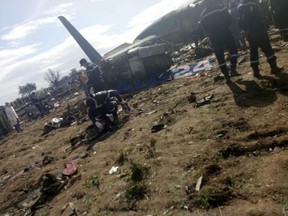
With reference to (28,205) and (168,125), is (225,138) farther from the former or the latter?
(28,205)

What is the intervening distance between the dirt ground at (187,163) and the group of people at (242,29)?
1.20ft

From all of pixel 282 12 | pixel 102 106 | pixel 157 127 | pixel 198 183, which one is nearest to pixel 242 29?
pixel 282 12

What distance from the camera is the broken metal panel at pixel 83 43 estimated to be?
20.9 metres

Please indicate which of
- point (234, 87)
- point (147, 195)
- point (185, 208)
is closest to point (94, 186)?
point (147, 195)

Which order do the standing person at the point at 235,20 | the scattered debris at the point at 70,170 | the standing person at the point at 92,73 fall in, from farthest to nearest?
the standing person at the point at 235,20, the standing person at the point at 92,73, the scattered debris at the point at 70,170

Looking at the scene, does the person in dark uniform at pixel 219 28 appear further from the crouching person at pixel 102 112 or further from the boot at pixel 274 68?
the crouching person at pixel 102 112

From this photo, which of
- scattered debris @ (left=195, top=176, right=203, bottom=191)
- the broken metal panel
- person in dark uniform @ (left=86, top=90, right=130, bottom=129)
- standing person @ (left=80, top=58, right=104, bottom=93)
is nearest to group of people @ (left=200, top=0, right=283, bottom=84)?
person in dark uniform @ (left=86, top=90, right=130, bottom=129)

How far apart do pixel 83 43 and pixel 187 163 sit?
60.8ft

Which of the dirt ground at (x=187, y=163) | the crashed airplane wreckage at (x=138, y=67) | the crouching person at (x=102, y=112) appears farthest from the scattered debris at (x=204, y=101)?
the crashed airplane wreckage at (x=138, y=67)

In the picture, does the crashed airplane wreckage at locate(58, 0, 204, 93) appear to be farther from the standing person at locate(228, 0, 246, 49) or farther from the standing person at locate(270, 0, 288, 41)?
the standing person at locate(270, 0, 288, 41)

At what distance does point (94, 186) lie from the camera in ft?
18.0

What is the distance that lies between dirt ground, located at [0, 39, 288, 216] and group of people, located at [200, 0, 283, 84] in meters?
0.37

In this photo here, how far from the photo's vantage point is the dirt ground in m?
3.71

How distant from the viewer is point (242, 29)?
7.73 meters
